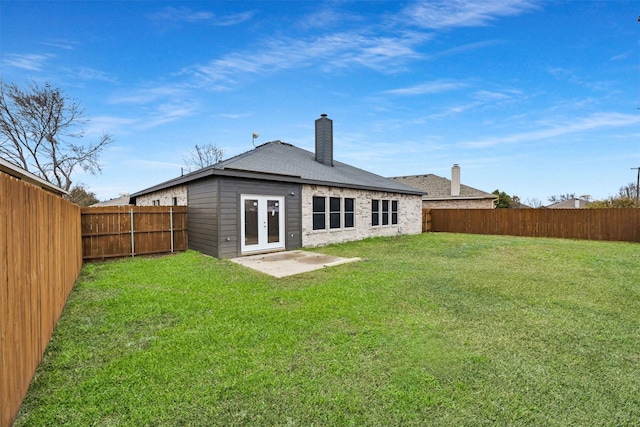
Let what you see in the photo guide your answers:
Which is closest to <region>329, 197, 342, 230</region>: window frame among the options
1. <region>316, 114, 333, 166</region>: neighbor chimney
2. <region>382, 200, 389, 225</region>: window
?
<region>316, 114, 333, 166</region>: neighbor chimney

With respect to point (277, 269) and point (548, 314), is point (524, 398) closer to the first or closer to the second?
point (548, 314)

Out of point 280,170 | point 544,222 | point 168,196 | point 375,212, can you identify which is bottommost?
point 544,222

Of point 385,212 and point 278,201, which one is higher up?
point 278,201

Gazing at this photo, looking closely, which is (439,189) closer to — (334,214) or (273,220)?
(334,214)

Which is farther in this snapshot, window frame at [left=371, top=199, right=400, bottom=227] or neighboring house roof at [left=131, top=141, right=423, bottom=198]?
window frame at [left=371, top=199, right=400, bottom=227]

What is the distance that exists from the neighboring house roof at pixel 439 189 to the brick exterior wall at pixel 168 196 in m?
15.9

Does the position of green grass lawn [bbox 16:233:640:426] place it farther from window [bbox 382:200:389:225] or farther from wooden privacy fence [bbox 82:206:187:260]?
window [bbox 382:200:389:225]

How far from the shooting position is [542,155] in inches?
830

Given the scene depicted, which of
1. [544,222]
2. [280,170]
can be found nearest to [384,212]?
[280,170]

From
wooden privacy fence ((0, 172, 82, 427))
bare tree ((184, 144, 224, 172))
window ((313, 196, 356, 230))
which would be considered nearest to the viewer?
wooden privacy fence ((0, 172, 82, 427))

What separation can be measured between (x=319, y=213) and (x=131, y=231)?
6.39 meters

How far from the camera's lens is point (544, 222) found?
16062 millimetres

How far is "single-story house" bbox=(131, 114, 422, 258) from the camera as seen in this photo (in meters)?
8.88

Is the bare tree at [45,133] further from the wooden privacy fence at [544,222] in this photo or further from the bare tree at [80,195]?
the wooden privacy fence at [544,222]
